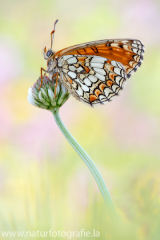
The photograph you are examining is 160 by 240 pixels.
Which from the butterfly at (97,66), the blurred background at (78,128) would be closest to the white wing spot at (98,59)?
the butterfly at (97,66)

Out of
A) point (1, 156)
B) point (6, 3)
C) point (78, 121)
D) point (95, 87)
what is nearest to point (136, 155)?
point (95, 87)

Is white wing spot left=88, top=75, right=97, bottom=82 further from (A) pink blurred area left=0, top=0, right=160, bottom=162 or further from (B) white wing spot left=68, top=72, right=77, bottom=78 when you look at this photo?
(A) pink blurred area left=0, top=0, right=160, bottom=162

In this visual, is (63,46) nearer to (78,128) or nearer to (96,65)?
(78,128)

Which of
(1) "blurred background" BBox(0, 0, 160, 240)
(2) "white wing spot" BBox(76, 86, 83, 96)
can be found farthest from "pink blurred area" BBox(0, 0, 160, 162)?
(2) "white wing spot" BBox(76, 86, 83, 96)

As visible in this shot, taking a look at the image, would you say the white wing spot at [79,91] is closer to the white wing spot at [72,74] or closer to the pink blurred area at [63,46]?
the white wing spot at [72,74]

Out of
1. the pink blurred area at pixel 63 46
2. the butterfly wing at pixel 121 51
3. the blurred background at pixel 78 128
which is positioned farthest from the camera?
the pink blurred area at pixel 63 46

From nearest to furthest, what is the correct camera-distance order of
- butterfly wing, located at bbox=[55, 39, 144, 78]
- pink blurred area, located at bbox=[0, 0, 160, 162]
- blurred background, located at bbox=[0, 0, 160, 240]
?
1. blurred background, located at bbox=[0, 0, 160, 240]
2. butterfly wing, located at bbox=[55, 39, 144, 78]
3. pink blurred area, located at bbox=[0, 0, 160, 162]
